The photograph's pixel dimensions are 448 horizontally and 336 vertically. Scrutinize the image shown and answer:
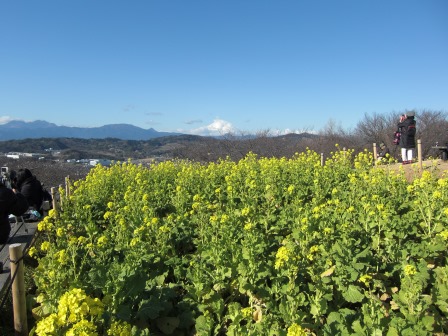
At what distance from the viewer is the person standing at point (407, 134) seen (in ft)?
40.5

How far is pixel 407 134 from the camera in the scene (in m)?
12.4

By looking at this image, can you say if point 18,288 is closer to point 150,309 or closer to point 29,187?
point 150,309

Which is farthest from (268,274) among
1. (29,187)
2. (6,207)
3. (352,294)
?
(29,187)

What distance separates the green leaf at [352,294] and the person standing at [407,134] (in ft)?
35.3

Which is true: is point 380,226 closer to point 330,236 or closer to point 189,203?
point 330,236

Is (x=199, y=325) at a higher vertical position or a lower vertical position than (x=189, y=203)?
lower

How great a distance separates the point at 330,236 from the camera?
4.07m

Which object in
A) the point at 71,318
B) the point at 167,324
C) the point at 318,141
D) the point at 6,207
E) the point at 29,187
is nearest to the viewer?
the point at 71,318

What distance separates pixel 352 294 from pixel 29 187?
7.36 meters

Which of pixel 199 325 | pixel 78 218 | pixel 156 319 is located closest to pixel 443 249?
pixel 199 325

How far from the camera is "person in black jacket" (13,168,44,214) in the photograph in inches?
313

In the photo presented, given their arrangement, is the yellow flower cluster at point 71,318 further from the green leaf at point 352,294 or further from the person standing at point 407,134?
the person standing at point 407,134

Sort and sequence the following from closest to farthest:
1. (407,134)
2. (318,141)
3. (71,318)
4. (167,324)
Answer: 1. (71,318)
2. (167,324)
3. (407,134)
4. (318,141)

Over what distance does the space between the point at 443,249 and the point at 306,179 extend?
14.1 feet
